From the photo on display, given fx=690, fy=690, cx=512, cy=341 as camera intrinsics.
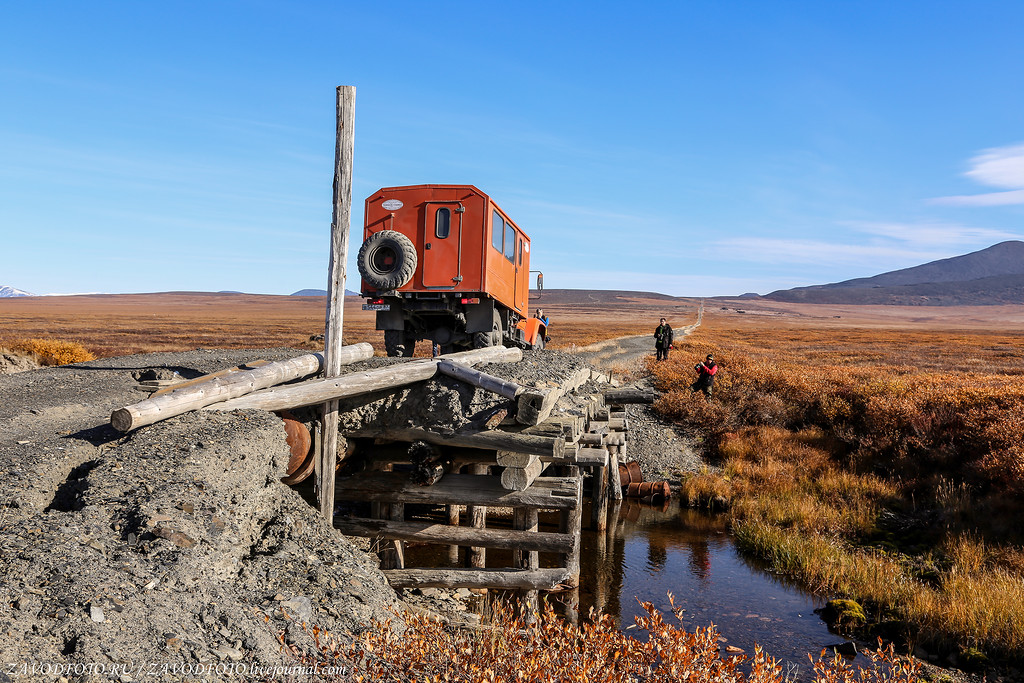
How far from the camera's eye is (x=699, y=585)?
959 centimetres

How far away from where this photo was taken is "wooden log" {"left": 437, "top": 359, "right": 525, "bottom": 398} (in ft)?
23.6

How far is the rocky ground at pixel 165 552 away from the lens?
369cm

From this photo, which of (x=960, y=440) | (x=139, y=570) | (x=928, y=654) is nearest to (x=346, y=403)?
(x=139, y=570)

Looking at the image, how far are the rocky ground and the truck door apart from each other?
771 cm

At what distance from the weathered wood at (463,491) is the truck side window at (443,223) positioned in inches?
260

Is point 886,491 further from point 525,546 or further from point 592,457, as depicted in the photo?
point 525,546

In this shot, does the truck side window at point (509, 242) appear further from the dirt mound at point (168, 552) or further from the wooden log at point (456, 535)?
the dirt mound at point (168, 552)

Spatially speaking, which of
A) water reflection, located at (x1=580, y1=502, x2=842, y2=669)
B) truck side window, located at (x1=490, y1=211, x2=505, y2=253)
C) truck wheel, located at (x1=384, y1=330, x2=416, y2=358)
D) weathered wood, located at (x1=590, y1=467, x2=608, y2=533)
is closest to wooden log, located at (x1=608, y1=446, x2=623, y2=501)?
water reflection, located at (x1=580, y1=502, x2=842, y2=669)

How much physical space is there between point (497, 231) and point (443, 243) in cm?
142

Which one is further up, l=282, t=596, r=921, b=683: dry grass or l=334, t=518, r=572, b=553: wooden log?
l=282, t=596, r=921, b=683: dry grass

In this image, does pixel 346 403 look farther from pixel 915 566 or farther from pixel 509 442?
pixel 915 566

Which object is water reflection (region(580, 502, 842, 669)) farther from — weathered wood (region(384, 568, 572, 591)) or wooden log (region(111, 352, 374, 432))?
wooden log (region(111, 352, 374, 432))

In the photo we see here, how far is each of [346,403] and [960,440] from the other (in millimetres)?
11223

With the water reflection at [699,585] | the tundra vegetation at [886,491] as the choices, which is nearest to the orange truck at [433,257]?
the water reflection at [699,585]
